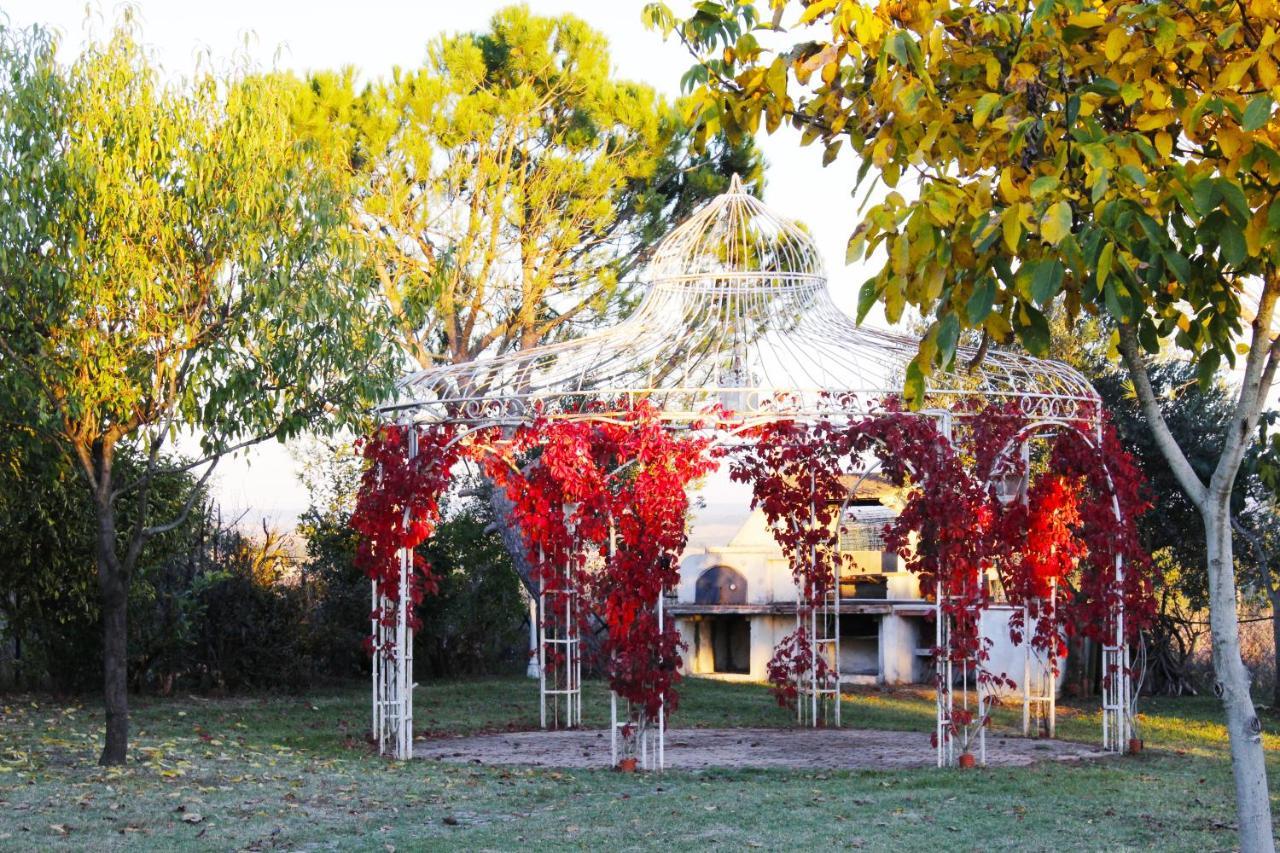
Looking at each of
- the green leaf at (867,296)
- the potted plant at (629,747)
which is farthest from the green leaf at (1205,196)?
the potted plant at (629,747)

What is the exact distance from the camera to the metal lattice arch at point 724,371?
10055 mm

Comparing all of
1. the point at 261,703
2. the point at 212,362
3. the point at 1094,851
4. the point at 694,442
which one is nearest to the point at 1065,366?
the point at 694,442

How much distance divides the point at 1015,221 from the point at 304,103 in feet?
45.1

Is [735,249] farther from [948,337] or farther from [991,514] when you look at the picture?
[948,337]

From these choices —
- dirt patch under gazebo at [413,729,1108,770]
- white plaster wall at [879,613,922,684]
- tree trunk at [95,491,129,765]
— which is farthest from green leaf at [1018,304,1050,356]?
white plaster wall at [879,613,922,684]

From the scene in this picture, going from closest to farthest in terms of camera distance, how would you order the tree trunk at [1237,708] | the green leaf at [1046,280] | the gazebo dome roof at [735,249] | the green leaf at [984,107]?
the green leaf at [1046,280] < the green leaf at [984,107] < the tree trunk at [1237,708] < the gazebo dome roof at [735,249]

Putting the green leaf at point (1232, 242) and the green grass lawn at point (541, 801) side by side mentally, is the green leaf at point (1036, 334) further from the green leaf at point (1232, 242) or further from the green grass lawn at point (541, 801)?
the green grass lawn at point (541, 801)

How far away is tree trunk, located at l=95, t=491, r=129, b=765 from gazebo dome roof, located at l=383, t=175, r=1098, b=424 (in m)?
2.21

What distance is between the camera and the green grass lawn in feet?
22.4

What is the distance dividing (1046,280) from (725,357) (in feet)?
23.3

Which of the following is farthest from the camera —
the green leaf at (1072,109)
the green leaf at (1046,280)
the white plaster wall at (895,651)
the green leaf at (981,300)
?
the white plaster wall at (895,651)

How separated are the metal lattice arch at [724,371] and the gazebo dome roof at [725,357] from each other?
1cm

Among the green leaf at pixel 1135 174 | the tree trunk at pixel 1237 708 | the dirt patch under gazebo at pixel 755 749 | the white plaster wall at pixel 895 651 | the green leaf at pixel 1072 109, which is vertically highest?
the green leaf at pixel 1072 109

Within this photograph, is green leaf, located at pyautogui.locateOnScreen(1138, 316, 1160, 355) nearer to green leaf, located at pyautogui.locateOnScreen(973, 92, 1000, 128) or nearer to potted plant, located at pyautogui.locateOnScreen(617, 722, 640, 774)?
green leaf, located at pyautogui.locateOnScreen(973, 92, 1000, 128)
